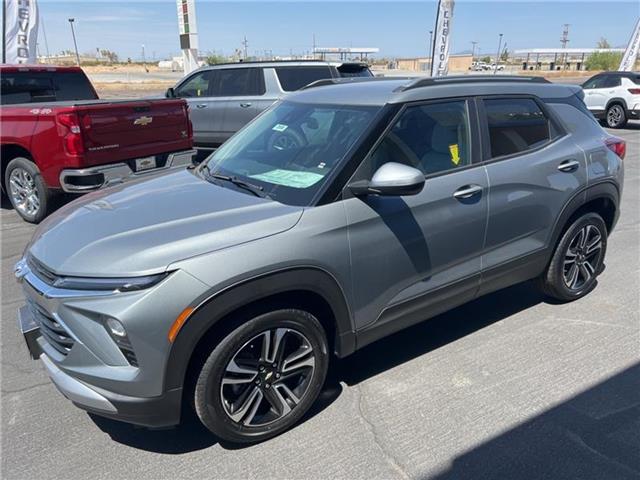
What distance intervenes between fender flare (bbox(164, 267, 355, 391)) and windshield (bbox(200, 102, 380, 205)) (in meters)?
0.43

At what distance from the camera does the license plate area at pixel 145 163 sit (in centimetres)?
642

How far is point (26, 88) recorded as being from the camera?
25.4ft

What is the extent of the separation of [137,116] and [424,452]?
17.6 ft

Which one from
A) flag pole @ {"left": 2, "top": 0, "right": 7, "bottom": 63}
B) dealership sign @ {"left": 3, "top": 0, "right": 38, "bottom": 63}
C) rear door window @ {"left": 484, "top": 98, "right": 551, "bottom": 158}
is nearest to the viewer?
rear door window @ {"left": 484, "top": 98, "right": 551, "bottom": 158}

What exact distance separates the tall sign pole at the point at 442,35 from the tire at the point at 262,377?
1651cm

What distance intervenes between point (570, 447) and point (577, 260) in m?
2.03

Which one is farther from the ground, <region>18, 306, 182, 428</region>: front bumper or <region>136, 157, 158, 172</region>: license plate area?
<region>136, 157, 158, 172</region>: license plate area

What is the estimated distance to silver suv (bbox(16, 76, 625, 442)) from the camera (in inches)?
90.5

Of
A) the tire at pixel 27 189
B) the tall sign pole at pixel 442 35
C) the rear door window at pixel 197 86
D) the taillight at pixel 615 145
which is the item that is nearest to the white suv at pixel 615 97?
the tall sign pole at pixel 442 35

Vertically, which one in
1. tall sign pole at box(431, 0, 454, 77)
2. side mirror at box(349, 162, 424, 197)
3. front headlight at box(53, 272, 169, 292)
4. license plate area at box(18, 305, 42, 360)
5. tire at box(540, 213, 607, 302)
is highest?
tall sign pole at box(431, 0, 454, 77)

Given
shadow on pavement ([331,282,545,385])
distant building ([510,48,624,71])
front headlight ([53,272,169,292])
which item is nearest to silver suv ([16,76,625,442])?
front headlight ([53,272,169,292])

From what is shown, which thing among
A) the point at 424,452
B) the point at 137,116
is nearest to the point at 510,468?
the point at 424,452

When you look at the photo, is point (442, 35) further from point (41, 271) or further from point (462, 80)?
point (41, 271)

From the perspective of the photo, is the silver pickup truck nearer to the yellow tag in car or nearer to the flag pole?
the flag pole
